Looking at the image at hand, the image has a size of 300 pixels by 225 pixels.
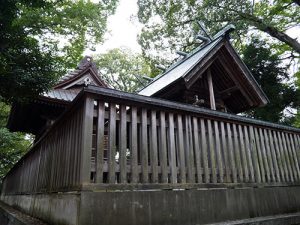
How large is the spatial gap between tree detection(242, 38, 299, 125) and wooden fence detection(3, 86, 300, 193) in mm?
7880

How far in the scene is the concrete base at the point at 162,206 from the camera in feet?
10.3

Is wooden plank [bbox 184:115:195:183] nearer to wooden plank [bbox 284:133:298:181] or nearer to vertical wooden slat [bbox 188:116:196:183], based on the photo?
vertical wooden slat [bbox 188:116:196:183]

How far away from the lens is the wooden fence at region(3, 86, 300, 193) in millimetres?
3529

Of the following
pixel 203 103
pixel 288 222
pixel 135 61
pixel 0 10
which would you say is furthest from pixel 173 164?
pixel 135 61

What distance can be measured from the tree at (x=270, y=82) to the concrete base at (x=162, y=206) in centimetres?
884

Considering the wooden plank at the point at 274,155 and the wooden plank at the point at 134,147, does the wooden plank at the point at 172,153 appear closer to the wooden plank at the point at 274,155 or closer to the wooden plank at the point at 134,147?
the wooden plank at the point at 134,147

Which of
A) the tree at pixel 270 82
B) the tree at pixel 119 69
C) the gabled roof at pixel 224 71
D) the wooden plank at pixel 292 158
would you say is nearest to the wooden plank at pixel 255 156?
the wooden plank at pixel 292 158

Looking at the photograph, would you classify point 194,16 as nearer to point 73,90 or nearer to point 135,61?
point 73,90

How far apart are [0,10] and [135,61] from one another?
2681 cm

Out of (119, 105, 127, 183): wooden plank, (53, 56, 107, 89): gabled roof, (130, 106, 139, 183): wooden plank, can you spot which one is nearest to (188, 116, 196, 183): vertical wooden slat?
(130, 106, 139, 183): wooden plank

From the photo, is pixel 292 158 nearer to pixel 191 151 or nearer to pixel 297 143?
pixel 297 143

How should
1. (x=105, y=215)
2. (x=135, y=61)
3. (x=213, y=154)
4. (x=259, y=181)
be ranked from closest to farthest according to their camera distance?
(x=105, y=215), (x=213, y=154), (x=259, y=181), (x=135, y=61)

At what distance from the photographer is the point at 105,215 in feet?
10.4

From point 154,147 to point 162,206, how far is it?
36.4 inches
